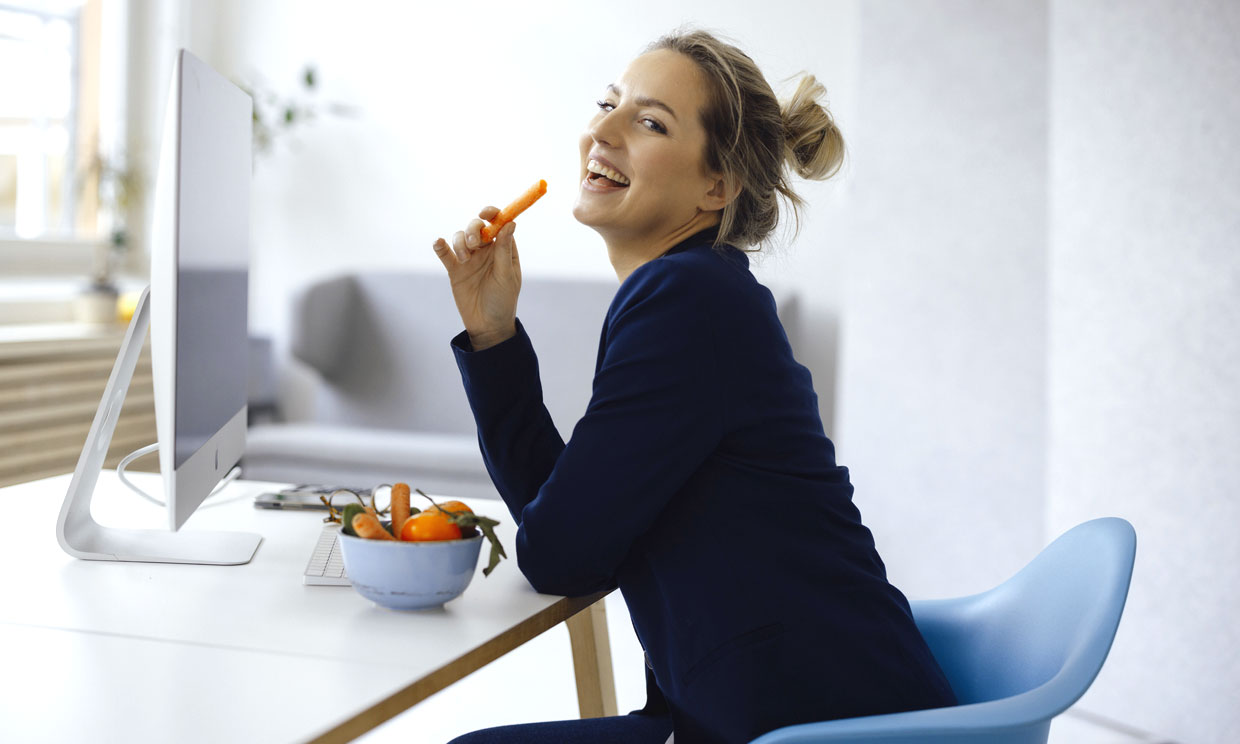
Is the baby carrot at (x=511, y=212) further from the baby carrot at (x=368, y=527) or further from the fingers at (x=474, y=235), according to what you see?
the baby carrot at (x=368, y=527)

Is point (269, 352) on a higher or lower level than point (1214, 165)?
lower

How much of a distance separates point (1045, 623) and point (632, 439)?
478mm

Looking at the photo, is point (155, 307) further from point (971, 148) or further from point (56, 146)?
point (56, 146)

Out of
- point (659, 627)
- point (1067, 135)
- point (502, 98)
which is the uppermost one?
point (502, 98)

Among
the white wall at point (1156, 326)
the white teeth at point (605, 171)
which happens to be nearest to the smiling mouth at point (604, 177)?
the white teeth at point (605, 171)

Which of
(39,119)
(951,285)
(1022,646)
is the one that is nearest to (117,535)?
(1022,646)

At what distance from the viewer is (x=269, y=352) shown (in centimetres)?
414

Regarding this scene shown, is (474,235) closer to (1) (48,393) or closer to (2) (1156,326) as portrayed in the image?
(2) (1156,326)

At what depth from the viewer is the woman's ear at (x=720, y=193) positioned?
4.09ft

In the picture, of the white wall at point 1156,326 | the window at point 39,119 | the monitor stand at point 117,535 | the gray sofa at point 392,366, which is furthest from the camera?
the window at point 39,119

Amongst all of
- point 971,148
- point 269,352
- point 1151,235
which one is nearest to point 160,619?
point 1151,235

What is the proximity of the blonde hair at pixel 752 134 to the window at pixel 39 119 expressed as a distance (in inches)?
128

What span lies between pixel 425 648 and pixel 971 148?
2447mm

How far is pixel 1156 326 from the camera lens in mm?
2289
